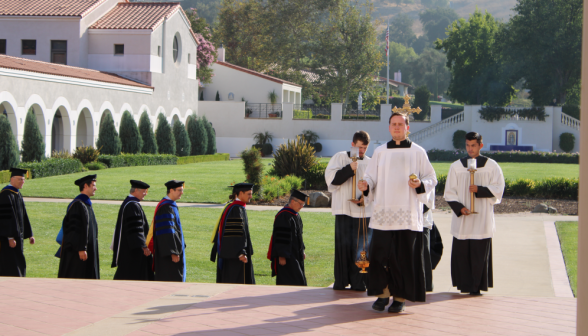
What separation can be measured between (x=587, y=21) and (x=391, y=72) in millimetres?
133516

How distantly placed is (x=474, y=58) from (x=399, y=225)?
174 ft

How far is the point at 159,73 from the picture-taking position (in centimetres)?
3662

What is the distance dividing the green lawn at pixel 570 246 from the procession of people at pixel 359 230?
2.62 metres

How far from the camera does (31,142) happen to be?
78.7 feet

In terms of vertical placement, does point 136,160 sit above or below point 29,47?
below

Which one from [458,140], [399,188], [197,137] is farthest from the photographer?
[458,140]

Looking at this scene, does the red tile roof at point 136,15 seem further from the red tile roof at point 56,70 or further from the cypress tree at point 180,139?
the cypress tree at point 180,139

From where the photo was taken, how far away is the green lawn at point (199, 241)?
9688 millimetres

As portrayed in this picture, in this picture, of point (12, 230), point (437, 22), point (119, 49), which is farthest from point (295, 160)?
point (437, 22)

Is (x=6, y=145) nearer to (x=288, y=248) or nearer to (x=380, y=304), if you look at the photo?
(x=288, y=248)

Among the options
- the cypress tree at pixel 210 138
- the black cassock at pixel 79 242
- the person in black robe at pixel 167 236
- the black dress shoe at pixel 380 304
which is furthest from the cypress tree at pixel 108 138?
the black dress shoe at pixel 380 304

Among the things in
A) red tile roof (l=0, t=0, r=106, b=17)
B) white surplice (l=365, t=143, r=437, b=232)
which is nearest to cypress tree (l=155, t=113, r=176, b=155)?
red tile roof (l=0, t=0, r=106, b=17)

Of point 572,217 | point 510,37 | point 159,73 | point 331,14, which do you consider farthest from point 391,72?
point 572,217

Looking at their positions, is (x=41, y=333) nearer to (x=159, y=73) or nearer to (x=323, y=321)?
(x=323, y=321)
